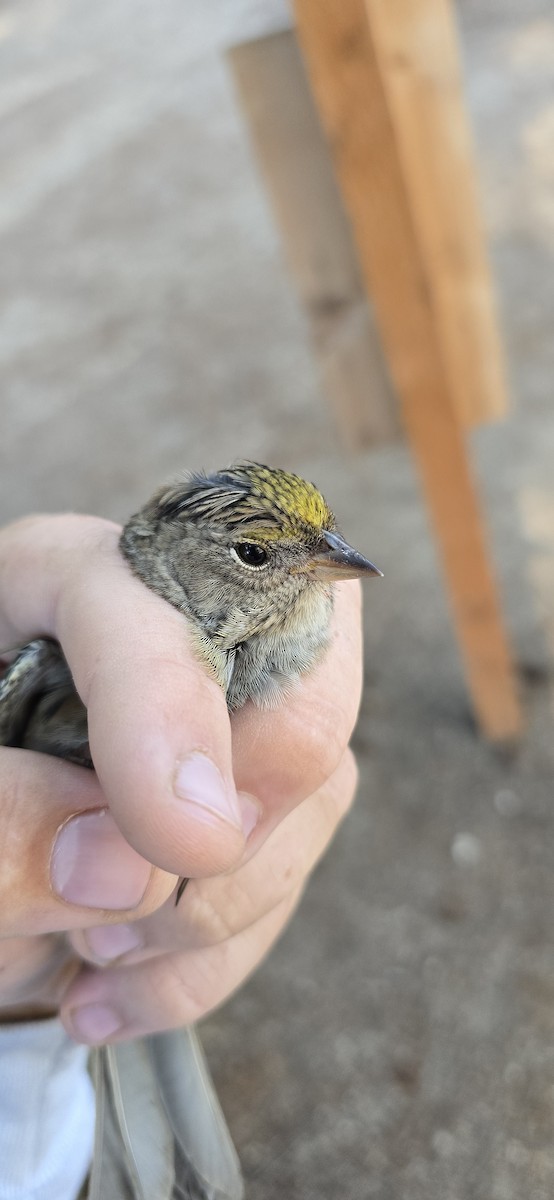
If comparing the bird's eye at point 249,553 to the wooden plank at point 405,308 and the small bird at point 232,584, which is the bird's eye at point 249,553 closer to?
the small bird at point 232,584

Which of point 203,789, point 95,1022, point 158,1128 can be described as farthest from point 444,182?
point 158,1128

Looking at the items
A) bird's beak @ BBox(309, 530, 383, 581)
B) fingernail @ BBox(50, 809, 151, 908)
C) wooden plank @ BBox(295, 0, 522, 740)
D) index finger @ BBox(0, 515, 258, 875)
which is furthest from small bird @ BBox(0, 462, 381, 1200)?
wooden plank @ BBox(295, 0, 522, 740)

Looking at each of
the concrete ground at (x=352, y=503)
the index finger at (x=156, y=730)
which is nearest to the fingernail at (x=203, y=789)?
the index finger at (x=156, y=730)

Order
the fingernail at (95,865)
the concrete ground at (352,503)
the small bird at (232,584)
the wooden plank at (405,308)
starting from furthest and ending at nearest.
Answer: the concrete ground at (352,503) < the wooden plank at (405,308) < the small bird at (232,584) < the fingernail at (95,865)

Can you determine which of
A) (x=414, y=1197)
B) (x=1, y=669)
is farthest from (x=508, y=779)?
(x=1, y=669)

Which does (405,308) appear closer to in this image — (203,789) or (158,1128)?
(203,789)

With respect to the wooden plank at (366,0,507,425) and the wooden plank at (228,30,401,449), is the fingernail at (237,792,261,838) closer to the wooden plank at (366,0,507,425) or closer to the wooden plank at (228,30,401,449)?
the wooden plank at (366,0,507,425)
